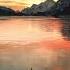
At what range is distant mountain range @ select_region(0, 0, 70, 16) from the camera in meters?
2.57

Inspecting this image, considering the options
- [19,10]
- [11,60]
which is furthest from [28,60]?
[19,10]

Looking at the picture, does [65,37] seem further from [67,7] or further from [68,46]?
[67,7]

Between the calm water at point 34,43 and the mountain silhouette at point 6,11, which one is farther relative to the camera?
the mountain silhouette at point 6,11

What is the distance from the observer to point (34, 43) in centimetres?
251

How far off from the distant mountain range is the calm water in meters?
0.04

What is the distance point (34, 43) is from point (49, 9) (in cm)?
34

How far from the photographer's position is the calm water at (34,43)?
2.37m

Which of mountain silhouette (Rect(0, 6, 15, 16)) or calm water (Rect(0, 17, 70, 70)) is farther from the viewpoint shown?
mountain silhouette (Rect(0, 6, 15, 16))

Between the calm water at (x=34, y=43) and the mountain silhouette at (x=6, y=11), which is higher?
the mountain silhouette at (x=6, y=11)

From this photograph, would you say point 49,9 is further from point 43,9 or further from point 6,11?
point 6,11

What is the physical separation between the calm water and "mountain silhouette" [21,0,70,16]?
0.05 meters

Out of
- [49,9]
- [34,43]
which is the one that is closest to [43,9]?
[49,9]

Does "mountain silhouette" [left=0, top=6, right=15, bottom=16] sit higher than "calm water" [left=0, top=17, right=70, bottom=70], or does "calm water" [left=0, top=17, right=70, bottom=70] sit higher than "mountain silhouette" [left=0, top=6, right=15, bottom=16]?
"mountain silhouette" [left=0, top=6, right=15, bottom=16]

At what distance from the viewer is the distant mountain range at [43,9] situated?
257 centimetres
